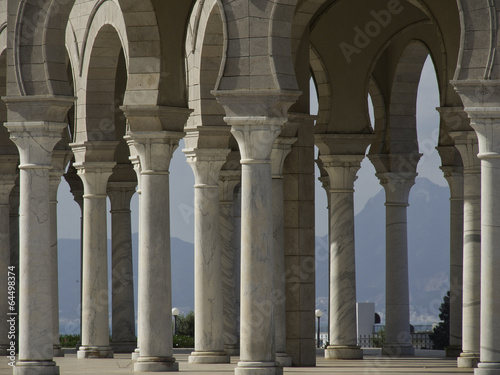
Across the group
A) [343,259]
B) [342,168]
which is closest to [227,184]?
[342,168]

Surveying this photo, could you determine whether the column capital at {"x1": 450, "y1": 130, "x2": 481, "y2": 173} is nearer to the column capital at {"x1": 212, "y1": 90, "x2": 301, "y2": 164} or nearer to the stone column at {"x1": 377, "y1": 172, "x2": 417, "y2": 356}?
the column capital at {"x1": 212, "y1": 90, "x2": 301, "y2": 164}

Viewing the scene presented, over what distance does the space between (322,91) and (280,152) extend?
608 cm

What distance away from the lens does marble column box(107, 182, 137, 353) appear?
36375 millimetres

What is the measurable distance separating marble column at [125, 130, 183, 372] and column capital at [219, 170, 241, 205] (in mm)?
8688

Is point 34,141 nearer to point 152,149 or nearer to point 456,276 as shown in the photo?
point 152,149

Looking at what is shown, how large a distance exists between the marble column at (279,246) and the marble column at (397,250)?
9930 millimetres

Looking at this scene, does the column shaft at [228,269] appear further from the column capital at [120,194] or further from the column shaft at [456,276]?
the column shaft at [456,276]

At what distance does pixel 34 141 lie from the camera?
2245 cm

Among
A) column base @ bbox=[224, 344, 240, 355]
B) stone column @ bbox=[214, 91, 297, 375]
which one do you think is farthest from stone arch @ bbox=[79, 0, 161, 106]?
column base @ bbox=[224, 344, 240, 355]

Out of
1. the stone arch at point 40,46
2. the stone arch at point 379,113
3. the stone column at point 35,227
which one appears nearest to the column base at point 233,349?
the stone arch at point 379,113

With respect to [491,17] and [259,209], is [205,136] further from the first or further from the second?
[491,17]

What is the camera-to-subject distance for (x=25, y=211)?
22.2 m

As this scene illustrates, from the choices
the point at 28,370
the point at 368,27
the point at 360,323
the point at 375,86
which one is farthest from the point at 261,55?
the point at 360,323

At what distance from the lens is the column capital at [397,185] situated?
3531cm
